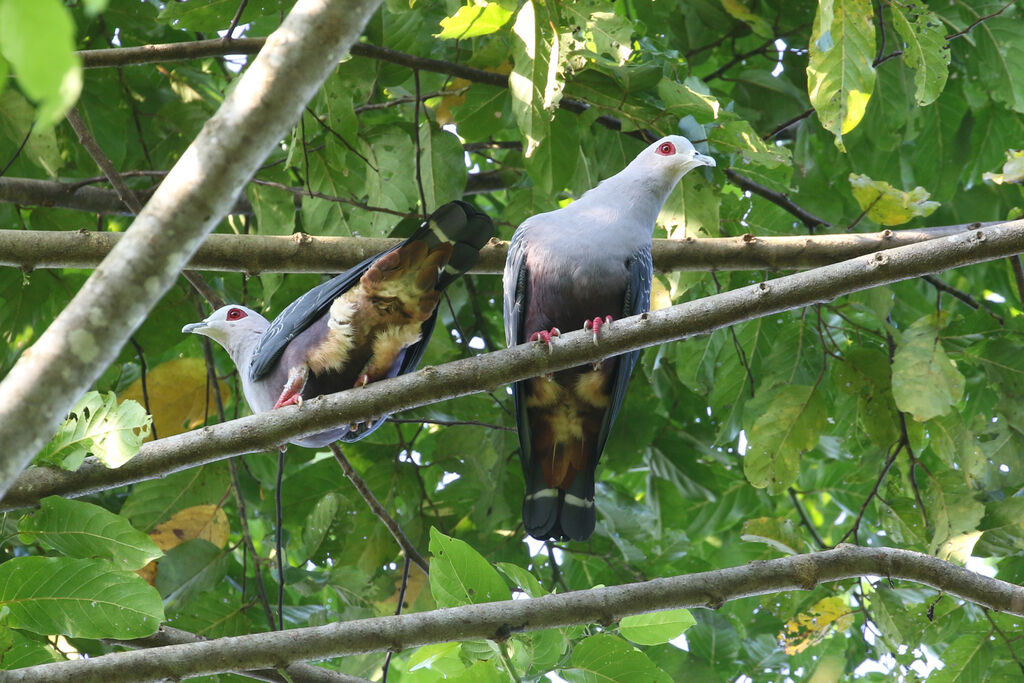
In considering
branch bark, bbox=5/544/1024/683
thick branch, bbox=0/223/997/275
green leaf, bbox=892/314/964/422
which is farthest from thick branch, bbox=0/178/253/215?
green leaf, bbox=892/314/964/422

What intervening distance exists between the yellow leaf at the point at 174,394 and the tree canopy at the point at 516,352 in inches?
0.9

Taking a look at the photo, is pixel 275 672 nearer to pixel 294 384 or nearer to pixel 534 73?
pixel 294 384

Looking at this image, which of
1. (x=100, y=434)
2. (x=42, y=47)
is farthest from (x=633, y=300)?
(x=42, y=47)

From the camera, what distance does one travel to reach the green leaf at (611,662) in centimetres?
280

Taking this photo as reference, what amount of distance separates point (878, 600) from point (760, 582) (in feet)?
4.16

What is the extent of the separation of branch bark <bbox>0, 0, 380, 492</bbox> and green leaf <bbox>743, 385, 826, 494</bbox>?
280 cm

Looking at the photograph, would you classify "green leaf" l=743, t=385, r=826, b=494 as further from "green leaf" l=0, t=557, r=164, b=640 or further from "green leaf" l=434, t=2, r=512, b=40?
"green leaf" l=0, t=557, r=164, b=640

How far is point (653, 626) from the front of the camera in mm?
2930

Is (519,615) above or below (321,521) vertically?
above

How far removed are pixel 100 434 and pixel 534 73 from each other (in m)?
1.72

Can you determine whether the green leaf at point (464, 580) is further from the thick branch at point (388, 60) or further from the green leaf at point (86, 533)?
the thick branch at point (388, 60)

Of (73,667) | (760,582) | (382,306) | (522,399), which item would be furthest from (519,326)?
(73,667)

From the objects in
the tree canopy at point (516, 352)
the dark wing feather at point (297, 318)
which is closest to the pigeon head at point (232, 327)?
the tree canopy at point (516, 352)

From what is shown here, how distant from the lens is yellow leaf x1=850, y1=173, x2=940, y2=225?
3506mm
